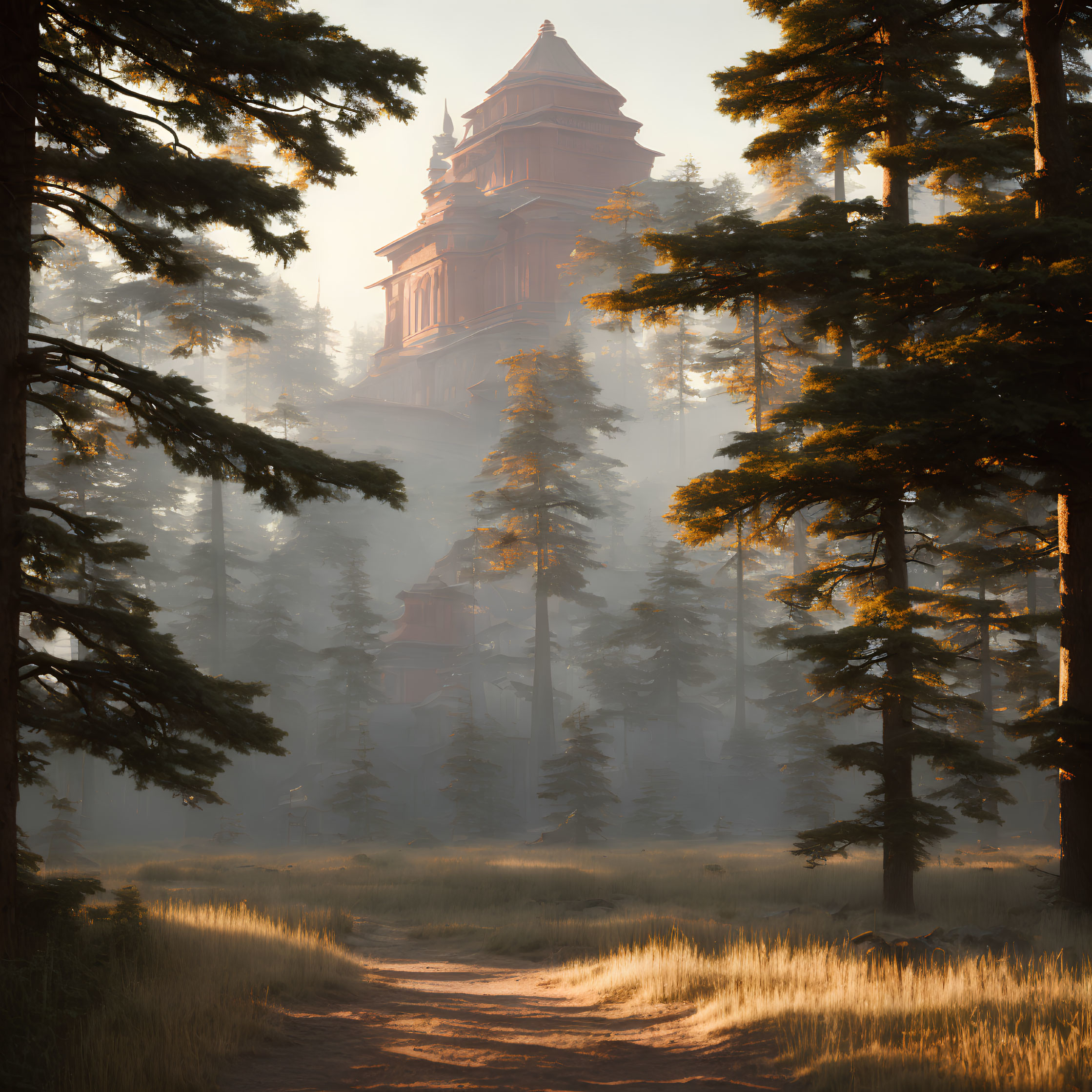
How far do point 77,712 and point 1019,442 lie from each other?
10370mm

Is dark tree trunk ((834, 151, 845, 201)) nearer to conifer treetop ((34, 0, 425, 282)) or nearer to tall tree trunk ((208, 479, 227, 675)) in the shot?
tall tree trunk ((208, 479, 227, 675))

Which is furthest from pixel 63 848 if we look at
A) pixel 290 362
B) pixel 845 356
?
pixel 290 362

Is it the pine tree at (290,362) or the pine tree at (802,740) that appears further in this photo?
the pine tree at (290,362)

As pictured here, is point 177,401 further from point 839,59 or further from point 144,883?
point 144,883

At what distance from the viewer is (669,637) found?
39062mm

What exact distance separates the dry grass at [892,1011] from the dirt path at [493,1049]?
0.34 m

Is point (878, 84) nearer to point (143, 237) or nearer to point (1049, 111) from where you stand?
point (1049, 111)

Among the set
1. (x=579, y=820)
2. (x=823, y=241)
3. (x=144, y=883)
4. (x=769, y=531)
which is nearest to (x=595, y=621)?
(x=579, y=820)

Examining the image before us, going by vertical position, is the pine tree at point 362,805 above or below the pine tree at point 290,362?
below

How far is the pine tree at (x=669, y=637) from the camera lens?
38.5 meters

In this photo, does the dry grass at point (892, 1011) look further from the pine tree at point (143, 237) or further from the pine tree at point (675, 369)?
the pine tree at point (675, 369)

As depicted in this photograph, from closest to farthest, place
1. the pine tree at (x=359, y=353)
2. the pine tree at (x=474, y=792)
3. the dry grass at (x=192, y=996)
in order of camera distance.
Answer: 1. the dry grass at (x=192, y=996)
2. the pine tree at (x=474, y=792)
3. the pine tree at (x=359, y=353)

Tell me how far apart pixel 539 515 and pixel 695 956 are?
27.6 metres

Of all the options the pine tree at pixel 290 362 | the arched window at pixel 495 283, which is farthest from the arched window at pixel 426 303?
the pine tree at pixel 290 362
